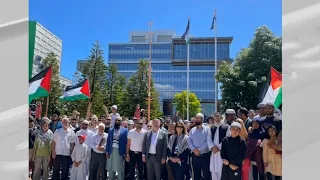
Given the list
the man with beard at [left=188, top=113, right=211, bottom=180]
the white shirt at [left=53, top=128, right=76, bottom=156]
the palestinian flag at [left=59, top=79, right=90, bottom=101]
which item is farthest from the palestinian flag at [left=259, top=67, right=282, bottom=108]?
the palestinian flag at [left=59, top=79, right=90, bottom=101]

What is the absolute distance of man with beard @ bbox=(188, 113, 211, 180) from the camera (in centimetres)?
668

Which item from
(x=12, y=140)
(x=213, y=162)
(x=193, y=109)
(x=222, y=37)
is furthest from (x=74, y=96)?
(x=222, y=37)

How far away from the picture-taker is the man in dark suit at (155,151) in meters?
7.32

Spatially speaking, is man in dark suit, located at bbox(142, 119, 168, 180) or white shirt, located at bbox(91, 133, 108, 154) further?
white shirt, located at bbox(91, 133, 108, 154)

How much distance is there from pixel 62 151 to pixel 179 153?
8.97 feet

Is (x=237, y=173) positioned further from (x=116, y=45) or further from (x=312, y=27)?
(x=116, y=45)

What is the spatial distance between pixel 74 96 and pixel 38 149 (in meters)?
3.63

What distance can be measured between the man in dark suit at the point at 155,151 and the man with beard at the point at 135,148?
212 millimetres

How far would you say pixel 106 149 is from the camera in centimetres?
764

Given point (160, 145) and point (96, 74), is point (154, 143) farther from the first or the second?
point (96, 74)

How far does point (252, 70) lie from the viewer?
2356cm

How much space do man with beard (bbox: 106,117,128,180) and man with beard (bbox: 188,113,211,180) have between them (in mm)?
1680

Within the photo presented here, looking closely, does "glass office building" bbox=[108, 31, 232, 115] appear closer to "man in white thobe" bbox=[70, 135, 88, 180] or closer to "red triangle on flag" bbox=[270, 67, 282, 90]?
"red triangle on flag" bbox=[270, 67, 282, 90]

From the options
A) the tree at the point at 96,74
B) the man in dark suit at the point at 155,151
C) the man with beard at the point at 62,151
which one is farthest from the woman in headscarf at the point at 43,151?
the tree at the point at 96,74
